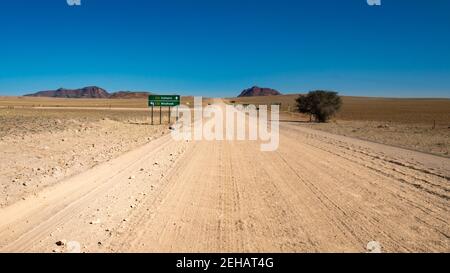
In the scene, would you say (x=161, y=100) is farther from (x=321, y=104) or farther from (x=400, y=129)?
(x=400, y=129)

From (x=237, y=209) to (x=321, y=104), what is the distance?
43.0 metres

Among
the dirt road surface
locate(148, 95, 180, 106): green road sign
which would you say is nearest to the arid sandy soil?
the dirt road surface

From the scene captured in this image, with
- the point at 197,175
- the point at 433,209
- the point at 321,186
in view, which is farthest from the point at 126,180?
the point at 433,209

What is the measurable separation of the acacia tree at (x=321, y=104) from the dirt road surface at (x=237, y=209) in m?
35.6

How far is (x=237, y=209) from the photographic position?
321 inches

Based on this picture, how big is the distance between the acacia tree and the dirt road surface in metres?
35.6

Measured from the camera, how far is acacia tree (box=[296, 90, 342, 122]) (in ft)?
161

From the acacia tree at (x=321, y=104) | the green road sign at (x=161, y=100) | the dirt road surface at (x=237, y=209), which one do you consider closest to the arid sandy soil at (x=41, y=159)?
the dirt road surface at (x=237, y=209)

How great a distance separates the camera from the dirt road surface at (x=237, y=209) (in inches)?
243

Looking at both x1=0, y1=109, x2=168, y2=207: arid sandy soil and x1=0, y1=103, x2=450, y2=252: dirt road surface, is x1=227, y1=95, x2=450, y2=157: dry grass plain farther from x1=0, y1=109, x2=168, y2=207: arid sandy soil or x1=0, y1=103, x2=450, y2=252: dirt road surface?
x1=0, y1=109, x2=168, y2=207: arid sandy soil

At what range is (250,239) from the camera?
6.34 m

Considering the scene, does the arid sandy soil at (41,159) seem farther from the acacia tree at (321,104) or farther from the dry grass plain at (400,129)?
the acacia tree at (321,104)
